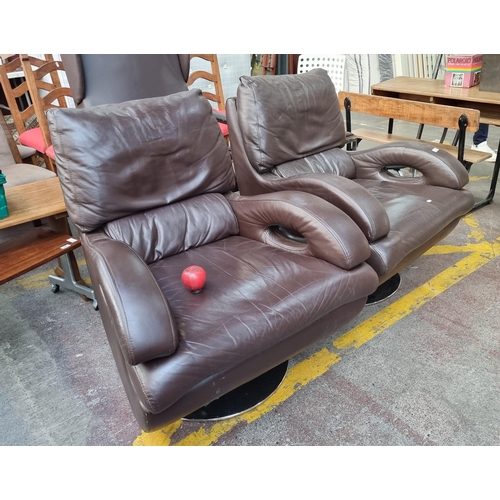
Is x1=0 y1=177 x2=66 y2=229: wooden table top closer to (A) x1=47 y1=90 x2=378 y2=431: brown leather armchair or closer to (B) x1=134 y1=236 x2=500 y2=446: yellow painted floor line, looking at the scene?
(A) x1=47 y1=90 x2=378 y2=431: brown leather armchair

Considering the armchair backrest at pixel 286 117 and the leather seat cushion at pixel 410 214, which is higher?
the armchair backrest at pixel 286 117

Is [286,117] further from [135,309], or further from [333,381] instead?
[135,309]

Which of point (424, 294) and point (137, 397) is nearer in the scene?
point (137, 397)

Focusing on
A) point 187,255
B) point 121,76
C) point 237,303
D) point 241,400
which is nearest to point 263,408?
point 241,400

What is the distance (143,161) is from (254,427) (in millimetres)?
1080

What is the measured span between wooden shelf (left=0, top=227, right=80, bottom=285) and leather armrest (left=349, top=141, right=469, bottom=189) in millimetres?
1602

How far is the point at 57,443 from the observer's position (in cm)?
146

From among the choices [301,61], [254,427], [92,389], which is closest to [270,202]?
[254,427]

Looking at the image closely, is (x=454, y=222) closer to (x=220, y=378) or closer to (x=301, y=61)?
(x=220, y=378)

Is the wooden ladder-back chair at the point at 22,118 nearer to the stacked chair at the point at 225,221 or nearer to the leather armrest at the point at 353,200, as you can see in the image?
the stacked chair at the point at 225,221

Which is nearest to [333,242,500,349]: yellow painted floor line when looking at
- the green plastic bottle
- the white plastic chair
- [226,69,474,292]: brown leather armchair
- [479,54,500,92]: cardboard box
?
[226,69,474,292]: brown leather armchair

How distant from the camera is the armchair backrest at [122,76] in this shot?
2.30m

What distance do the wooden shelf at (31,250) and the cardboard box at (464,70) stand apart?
Answer: 9.95ft

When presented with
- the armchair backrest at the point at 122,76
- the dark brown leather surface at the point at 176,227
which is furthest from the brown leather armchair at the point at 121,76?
the dark brown leather surface at the point at 176,227
